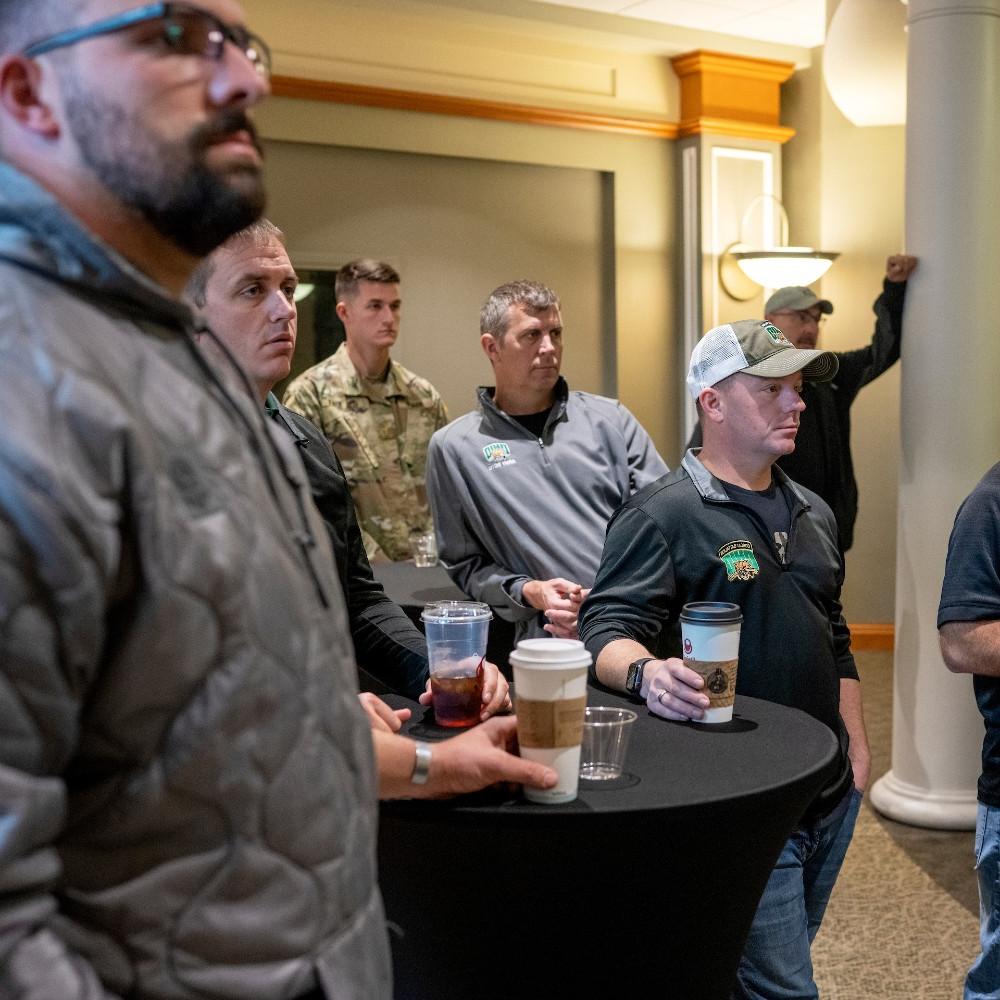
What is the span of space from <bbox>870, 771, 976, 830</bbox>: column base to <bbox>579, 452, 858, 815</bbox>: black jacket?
2.04m

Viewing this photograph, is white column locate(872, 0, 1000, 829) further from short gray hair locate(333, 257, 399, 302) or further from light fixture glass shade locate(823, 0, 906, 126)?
short gray hair locate(333, 257, 399, 302)

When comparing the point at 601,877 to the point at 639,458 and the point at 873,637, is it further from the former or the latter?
the point at 873,637

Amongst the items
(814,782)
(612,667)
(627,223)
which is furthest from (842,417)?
(814,782)

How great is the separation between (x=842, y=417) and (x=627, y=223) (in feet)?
8.53

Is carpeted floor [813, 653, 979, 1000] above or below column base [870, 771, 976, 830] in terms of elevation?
below

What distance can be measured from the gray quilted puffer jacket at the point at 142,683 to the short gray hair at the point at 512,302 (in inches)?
105

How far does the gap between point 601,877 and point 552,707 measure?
249 millimetres

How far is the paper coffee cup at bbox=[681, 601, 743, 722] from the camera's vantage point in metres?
1.86

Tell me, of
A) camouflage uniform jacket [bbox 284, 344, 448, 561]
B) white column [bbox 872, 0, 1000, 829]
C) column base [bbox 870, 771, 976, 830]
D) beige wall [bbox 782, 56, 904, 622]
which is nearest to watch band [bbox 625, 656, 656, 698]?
white column [bbox 872, 0, 1000, 829]

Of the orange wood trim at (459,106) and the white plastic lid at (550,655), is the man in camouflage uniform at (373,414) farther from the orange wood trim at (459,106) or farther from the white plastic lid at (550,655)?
the white plastic lid at (550,655)

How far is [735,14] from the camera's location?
6348mm

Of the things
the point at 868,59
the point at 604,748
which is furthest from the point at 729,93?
the point at 604,748

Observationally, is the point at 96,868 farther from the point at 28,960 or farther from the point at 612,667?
the point at 612,667

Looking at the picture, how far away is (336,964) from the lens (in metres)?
0.93
